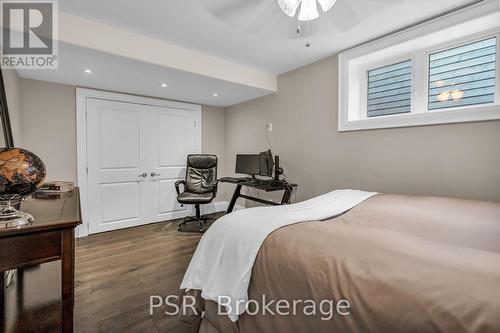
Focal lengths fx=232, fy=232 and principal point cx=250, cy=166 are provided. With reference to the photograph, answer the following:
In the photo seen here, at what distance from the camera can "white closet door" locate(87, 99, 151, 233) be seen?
3408 millimetres

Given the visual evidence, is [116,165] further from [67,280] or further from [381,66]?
[381,66]

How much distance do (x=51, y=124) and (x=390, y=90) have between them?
427cm

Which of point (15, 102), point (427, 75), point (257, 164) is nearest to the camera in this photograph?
point (427, 75)

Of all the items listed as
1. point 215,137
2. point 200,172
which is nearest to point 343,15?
point 200,172

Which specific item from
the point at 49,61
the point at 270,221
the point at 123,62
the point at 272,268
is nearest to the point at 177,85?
the point at 123,62

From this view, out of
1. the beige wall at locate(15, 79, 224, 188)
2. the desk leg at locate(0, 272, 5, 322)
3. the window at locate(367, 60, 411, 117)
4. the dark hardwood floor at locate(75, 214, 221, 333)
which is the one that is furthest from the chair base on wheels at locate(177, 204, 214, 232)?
the window at locate(367, 60, 411, 117)

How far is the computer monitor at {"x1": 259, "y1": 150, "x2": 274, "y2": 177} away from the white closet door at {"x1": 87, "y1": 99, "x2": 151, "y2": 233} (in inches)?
77.3

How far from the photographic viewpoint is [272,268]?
1.01 meters

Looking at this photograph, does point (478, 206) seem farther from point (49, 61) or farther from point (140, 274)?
point (49, 61)

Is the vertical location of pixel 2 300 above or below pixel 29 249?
below

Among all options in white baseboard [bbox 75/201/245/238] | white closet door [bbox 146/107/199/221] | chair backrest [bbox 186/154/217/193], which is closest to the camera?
white closet door [bbox 146/107/199/221]

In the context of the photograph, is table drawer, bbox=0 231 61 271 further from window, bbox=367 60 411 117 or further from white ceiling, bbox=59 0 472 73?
window, bbox=367 60 411 117

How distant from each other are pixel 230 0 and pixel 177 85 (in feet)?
5.74

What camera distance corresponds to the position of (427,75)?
7.63 feet
